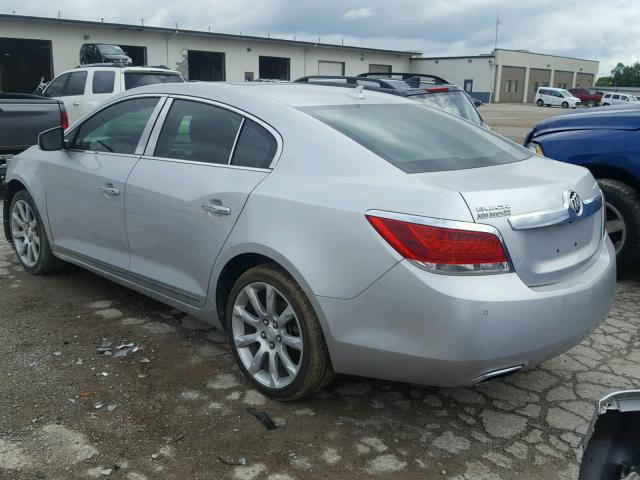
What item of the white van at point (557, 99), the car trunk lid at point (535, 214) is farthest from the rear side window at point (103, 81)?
the white van at point (557, 99)

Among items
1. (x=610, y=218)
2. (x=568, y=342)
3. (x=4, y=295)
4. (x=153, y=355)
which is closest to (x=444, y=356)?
(x=568, y=342)

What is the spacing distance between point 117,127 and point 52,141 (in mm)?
617

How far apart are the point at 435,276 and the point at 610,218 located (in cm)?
328

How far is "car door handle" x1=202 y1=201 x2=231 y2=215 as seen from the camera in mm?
3292

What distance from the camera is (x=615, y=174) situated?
5.32 metres

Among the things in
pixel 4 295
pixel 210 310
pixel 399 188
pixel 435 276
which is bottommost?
pixel 4 295

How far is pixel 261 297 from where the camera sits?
328 centimetres

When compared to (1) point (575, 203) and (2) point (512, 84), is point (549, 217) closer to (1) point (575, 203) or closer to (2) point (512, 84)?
(1) point (575, 203)

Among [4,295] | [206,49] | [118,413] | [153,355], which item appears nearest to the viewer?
[118,413]

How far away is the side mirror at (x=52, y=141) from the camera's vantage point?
4609 mm

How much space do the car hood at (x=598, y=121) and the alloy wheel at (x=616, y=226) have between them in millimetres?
660

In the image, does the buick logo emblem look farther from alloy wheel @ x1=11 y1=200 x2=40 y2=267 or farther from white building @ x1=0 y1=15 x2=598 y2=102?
white building @ x1=0 y1=15 x2=598 y2=102

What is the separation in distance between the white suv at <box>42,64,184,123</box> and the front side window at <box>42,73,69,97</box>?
0.30 m

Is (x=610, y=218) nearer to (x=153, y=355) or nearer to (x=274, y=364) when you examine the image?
(x=274, y=364)
